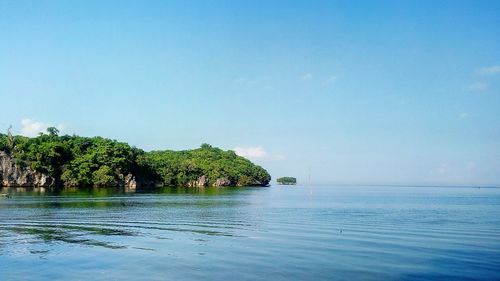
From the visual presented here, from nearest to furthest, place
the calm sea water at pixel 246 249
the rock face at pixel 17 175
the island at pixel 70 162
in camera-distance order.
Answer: the calm sea water at pixel 246 249, the rock face at pixel 17 175, the island at pixel 70 162

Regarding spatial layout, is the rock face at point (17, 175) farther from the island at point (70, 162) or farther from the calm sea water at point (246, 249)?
the calm sea water at point (246, 249)

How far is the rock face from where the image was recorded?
12481cm

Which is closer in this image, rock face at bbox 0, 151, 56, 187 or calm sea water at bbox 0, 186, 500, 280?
calm sea water at bbox 0, 186, 500, 280

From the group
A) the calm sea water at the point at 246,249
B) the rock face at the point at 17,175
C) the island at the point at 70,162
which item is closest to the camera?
the calm sea water at the point at 246,249

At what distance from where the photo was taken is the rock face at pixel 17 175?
125 metres

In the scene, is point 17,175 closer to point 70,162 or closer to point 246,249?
point 70,162

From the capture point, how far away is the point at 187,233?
3259 cm

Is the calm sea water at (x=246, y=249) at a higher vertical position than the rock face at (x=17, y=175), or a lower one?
lower

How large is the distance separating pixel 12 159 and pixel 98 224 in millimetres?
101861

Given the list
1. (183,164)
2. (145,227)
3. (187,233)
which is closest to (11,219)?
(145,227)

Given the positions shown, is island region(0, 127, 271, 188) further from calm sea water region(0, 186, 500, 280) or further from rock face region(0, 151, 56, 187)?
calm sea water region(0, 186, 500, 280)

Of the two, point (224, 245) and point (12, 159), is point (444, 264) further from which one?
point (12, 159)

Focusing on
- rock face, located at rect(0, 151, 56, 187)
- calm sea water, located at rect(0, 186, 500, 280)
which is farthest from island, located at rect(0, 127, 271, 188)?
calm sea water, located at rect(0, 186, 500, 280)

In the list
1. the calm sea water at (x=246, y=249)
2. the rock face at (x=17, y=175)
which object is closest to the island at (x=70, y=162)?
the rock face at (x=17, y=175)
